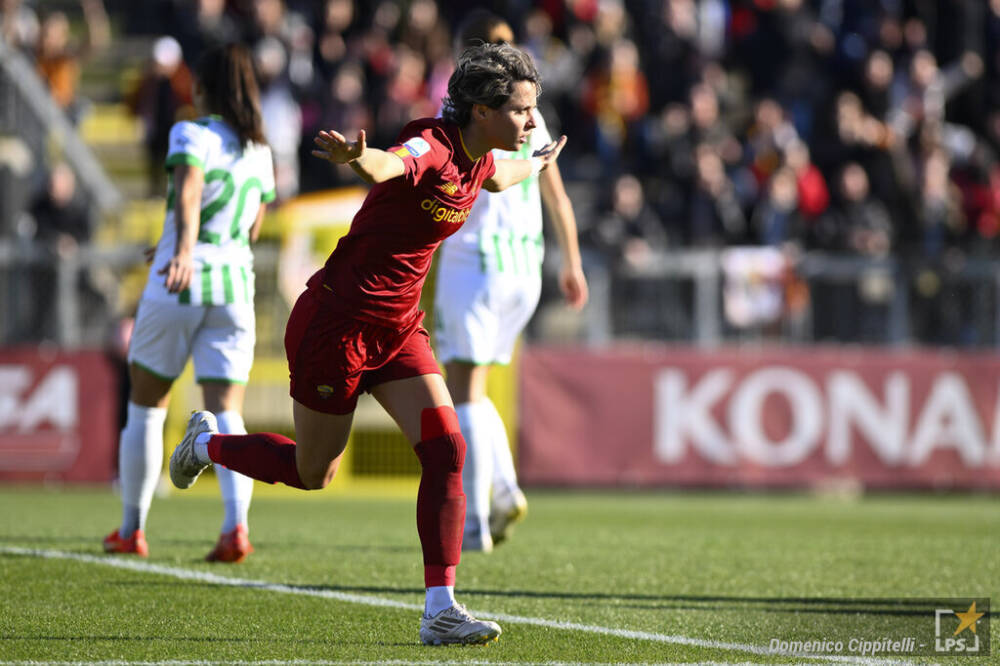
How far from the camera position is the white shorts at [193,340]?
6859 millimetres

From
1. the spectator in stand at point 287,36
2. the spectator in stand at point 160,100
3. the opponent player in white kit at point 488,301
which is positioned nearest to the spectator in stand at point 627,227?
the spectator in stand at point 287,36

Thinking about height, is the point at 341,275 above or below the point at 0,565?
above

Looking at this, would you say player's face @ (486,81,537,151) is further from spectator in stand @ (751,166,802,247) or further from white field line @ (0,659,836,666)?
spectator in stand @ (751,166,802,247)

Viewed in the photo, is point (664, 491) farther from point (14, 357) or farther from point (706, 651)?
point (706, 651)

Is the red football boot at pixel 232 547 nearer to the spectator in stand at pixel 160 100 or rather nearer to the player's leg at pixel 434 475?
the player's leg at pixel 434 475

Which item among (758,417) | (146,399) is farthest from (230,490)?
(758,417)

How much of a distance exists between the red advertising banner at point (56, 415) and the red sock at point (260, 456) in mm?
7578

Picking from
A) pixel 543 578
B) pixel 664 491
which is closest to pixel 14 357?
pixel 664 491

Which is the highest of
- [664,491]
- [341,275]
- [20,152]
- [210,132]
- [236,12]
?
[236,12]

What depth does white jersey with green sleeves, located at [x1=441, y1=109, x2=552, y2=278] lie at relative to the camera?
24.8 ft

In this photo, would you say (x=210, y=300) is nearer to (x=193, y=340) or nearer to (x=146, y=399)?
(x=193, y=340)

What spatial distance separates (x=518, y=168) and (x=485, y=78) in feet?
1.73

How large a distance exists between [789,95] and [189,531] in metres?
10.4

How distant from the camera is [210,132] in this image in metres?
6.91
